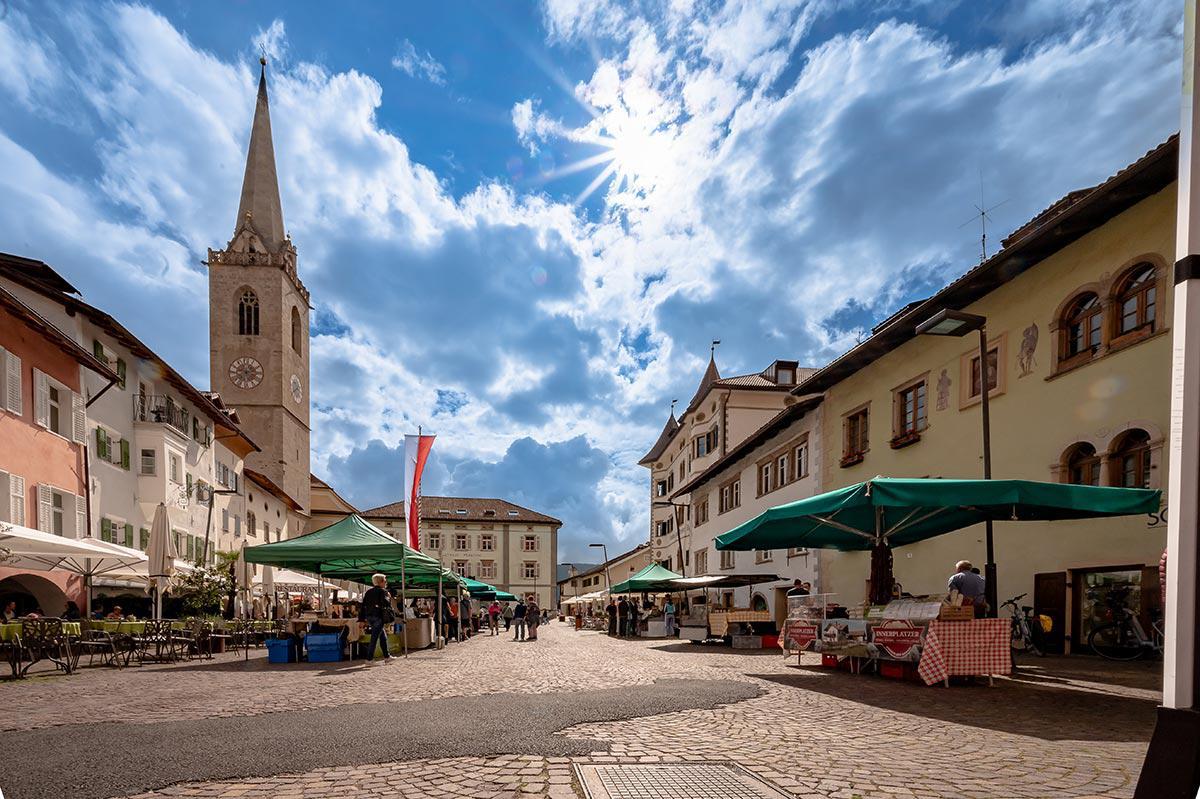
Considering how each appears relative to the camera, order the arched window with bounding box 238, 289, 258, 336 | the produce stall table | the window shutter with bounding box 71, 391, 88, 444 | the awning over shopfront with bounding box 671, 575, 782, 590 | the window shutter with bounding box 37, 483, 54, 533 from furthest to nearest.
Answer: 1. the arched window with bounding box 238, 289, 258, 336
2. the awning over shopfront with bounding box 671, 575, 782, 590
3. the window shutter with bounding box 71, 391, 88, 444
4. the produce stall table
5. the window shutter with bounding box 37, 483, 54, 533

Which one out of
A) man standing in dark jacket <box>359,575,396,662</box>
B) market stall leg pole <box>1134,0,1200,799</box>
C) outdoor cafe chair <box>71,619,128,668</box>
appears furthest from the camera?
man standing in dark jacket <box>359,575,396,662</box>

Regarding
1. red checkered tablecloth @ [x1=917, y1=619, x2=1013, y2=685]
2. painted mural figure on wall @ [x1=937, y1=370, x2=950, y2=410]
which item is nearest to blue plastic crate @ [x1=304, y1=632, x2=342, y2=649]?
red checkered tablecloth @ [x1=917, y1=619, x2=1013, y2=685]

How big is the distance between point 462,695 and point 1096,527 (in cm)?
1125

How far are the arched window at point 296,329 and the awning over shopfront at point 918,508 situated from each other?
63.2 m

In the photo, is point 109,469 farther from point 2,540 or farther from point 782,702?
point 782,702

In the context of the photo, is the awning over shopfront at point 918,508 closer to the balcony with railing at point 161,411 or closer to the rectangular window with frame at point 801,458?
the rectangular window with frame at point 801,458

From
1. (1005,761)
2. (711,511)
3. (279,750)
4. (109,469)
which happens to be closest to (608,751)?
(279,750)

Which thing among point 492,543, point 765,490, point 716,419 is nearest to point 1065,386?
point 765,490

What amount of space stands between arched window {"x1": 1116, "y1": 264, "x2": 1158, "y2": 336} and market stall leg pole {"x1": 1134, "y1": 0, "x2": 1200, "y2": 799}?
11781mm

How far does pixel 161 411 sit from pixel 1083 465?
29.2 metres

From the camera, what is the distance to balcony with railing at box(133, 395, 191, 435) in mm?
27141

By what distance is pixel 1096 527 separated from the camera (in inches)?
520

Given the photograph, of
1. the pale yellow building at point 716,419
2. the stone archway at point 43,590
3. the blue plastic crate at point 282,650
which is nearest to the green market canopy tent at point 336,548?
the blue plastic crate at point 282,650

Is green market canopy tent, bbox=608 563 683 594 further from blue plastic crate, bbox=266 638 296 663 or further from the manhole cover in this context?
the manhole cover
